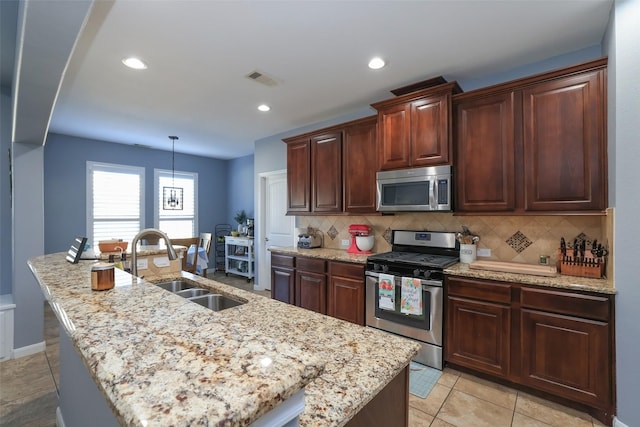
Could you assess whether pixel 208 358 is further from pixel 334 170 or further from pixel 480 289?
pixel 334 170

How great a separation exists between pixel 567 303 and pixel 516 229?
853mm

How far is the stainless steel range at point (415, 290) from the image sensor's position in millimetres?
2617

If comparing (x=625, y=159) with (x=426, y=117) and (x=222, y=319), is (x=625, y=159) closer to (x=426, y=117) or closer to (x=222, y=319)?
(x=426, y=117)

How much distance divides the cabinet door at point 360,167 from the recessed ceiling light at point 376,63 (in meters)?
0.73

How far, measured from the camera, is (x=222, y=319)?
81 cm

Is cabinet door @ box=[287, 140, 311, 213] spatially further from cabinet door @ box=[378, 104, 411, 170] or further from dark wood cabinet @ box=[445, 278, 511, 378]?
dark wood cabinet @ box=[445, 278, 511, 378]

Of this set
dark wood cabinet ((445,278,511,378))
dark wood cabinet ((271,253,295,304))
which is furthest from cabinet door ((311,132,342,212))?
dark wood cabinet ((445,278,511,378))

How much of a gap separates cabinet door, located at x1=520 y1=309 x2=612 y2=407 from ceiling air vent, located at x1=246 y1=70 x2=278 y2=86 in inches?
117

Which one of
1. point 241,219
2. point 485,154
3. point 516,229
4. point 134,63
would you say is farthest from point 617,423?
point 241,219

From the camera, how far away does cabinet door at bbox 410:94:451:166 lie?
2760 mm

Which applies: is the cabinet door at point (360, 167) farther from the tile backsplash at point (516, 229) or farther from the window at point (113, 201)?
the window at point (113, 201)

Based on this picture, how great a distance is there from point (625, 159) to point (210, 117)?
4.21m

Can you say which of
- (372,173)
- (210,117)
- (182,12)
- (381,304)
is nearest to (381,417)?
(381,304)

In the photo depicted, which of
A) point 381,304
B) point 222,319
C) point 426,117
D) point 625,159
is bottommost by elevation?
point 381,304
